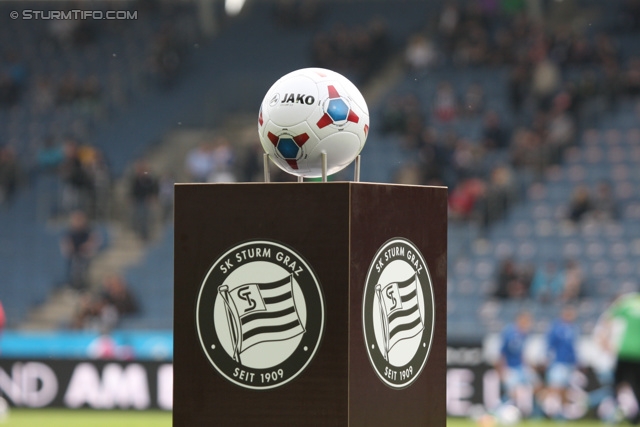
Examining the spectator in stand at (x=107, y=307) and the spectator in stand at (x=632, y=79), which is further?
the spectator in stand at (x=632, y=79)

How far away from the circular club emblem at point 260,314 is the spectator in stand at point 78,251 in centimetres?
1727

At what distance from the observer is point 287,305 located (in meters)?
4.40

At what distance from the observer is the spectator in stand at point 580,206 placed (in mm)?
19922

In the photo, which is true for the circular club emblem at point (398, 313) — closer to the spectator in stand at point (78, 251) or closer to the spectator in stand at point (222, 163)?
the spectator in stand at point (222, 163)

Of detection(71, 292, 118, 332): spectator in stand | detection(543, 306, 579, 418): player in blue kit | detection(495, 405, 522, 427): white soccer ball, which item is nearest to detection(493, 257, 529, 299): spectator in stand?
detection(543, 306, 579, 418): player in blue kit

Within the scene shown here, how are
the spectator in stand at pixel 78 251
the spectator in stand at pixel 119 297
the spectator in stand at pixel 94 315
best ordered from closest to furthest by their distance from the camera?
the spectator in stand at pixel 94 315 → the spectator in stand at pixel 119 297 → the spectator in stand at pixel 78 251

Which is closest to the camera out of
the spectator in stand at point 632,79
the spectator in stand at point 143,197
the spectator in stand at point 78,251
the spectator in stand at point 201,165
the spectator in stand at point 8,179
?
the spectator in stand at point 78,251

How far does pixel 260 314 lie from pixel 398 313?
558 mm

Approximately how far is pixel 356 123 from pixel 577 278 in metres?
14.7

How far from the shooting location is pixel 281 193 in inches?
173

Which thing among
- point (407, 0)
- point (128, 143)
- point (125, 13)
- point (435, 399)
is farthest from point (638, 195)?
point (435, 399)

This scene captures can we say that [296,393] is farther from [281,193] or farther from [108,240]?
[108,240]

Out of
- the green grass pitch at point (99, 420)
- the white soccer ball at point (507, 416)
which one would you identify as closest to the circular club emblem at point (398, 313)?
the green grass pitch at point (99, 420)

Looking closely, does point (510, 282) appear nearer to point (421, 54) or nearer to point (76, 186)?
point (421, 54)
